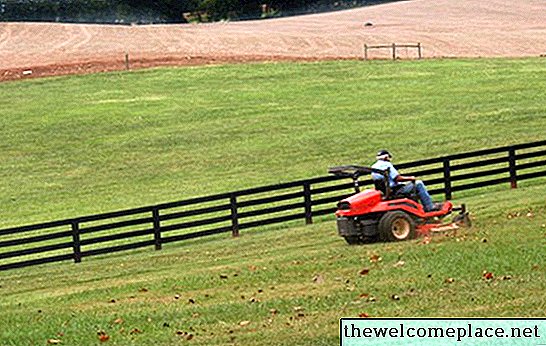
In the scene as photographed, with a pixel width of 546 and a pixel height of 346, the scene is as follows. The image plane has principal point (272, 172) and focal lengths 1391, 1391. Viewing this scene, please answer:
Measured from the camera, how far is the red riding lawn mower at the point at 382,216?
22.9 metres

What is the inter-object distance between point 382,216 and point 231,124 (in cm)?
2604

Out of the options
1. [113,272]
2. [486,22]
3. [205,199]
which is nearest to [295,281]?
[113,272]

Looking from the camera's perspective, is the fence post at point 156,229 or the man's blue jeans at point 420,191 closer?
the man's blue jeans at point 420,191

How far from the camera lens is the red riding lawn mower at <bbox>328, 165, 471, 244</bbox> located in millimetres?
22906

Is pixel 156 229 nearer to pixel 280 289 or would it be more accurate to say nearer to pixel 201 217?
pixel 201 217

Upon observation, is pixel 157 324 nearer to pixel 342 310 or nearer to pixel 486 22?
pixel 342 310

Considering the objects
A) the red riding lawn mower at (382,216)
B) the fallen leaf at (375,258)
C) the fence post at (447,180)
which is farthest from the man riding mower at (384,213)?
the fence post at (447,180)

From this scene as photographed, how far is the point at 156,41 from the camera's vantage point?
72.3m

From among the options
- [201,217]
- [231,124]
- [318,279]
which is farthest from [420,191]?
[231,124]

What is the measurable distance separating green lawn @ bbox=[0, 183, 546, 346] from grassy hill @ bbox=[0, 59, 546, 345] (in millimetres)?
51

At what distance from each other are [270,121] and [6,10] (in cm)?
3908

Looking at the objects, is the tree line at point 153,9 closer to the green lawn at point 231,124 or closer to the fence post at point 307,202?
the green lawn at point 231,124

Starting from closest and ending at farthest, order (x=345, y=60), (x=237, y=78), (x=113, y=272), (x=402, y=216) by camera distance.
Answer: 1. (x=402, y=216)
2. (x=113, y=272)
3. (x=237, y=78)
4. (x=345, y=60)

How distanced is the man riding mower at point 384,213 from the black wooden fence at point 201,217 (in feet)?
16.7
